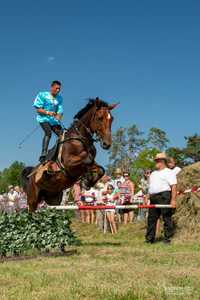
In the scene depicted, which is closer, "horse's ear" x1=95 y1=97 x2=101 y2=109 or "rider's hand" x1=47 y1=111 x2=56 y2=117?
"horse's ear" x1=95 y1=97 x2=101 y2=109

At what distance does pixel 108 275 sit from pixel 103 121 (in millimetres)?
3876

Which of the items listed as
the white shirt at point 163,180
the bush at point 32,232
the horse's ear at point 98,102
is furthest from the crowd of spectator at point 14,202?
the white shirt at point 163,180

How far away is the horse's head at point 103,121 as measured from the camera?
964 centimetres

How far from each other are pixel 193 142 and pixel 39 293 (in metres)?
73.3

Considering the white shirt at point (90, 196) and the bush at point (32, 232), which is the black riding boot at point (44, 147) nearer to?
the bush at point (32, 232)

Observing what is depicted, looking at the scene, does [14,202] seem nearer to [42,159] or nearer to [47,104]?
[42,159]

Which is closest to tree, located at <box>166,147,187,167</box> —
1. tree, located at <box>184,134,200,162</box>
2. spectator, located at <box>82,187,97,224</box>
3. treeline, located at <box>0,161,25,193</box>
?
tree, located at <box>184,134,200,162</box>

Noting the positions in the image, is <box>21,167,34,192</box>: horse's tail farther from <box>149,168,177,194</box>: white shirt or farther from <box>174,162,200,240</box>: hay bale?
<box>174,162,200,240</box>: hay bale

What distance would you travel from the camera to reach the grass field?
18.2 feet

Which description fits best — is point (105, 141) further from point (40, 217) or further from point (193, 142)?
point (193, 142)

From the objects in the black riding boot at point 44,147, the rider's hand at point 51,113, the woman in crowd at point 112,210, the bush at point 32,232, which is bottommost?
the bush at point 32,232

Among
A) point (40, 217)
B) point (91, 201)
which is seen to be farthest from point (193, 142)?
point (40, 217)

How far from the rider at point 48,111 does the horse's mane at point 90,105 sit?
500mm

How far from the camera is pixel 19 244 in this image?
1016 cm
